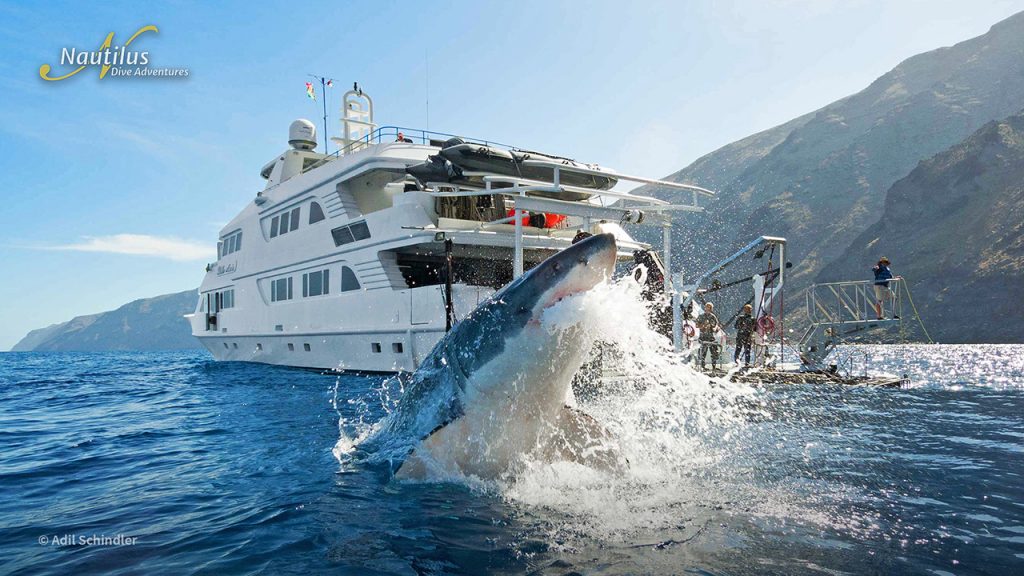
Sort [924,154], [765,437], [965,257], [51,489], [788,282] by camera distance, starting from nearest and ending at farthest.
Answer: [51,489], [765,437], [965,257], [788,282], [924,154]

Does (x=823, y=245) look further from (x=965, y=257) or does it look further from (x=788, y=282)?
(x=965, y=257)

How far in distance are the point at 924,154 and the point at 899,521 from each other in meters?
158

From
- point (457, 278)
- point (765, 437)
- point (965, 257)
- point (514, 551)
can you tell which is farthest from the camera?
point (965, 257)

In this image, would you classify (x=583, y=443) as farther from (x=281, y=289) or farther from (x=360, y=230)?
(x=281, y=289)

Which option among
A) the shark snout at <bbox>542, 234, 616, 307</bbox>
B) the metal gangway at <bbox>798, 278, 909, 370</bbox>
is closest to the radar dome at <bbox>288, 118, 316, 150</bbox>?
the metal gangway at <bbox>798, 278, 909, 370</bbox>

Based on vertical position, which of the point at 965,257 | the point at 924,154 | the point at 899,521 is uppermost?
the point at 924,154

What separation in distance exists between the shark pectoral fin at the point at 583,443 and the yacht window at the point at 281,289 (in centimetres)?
1792

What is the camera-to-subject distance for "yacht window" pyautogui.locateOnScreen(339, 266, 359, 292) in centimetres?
1762

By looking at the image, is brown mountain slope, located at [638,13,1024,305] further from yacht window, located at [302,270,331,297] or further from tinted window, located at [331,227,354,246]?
tinted window, located at [331,227,354,246]

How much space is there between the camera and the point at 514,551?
3535 mm

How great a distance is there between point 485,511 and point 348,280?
14.6m

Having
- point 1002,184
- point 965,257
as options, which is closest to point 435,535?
point 965,257

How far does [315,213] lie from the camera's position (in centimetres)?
1964

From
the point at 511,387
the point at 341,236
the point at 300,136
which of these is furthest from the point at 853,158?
the point at 511,387
